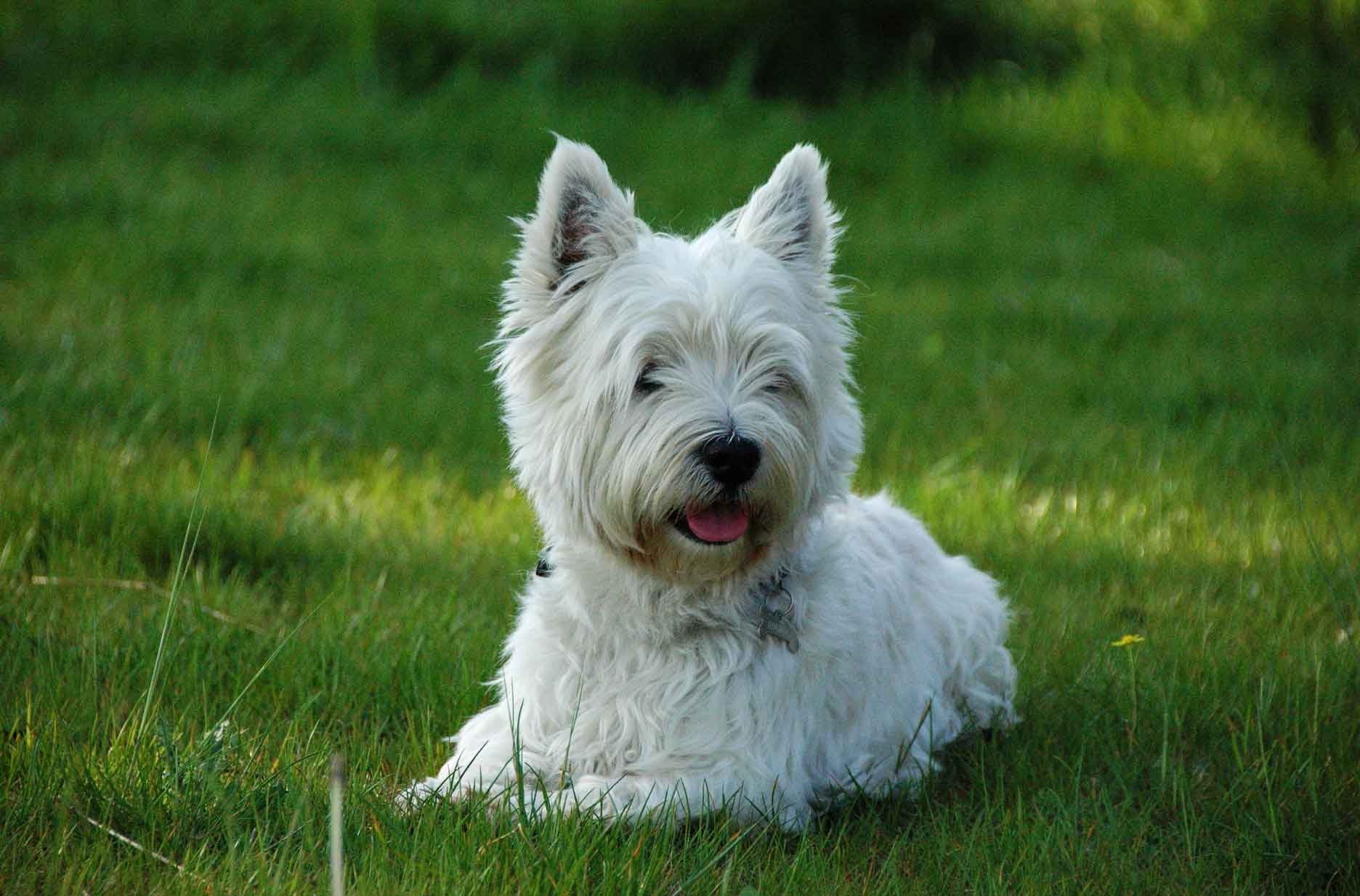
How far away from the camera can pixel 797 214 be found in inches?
160

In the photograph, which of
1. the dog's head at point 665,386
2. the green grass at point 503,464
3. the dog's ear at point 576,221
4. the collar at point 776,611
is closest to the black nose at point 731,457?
the dog's head at point 665,386

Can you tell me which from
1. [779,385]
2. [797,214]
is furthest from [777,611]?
[797,214]

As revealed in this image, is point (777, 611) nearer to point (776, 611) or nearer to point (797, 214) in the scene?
point (776, 611)

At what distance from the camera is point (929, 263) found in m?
10.1

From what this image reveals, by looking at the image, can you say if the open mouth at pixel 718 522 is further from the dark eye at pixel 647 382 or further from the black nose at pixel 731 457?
the dark eye at pixel 647 382

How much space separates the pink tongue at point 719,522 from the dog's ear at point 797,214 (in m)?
0.86

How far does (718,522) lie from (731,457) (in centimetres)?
19

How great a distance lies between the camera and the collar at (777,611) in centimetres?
374

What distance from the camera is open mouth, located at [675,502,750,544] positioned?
11.8 ft

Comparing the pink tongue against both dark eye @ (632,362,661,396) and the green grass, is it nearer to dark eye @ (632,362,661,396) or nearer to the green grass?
dark eye @ (632,362,661,396)

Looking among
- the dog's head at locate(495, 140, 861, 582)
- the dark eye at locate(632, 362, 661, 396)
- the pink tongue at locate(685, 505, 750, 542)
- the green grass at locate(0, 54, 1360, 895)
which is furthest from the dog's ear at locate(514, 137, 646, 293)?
the green grass at locate(0, 54, 1360, 895)

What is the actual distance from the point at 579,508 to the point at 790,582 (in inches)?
24.7

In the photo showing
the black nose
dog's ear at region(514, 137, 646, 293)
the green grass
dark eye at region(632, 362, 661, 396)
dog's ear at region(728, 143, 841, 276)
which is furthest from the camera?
dog's ear at region(728, 143, 841, 276)

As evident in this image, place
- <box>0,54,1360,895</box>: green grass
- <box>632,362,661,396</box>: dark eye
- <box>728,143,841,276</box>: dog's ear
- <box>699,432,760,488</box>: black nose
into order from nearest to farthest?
<box>0,54,1360,895</box>: green grass < <box>699,432,760,488</box>: black nose < <box>632,362,661,396</box>: dark eye < <box>728,143,841,276</box>: dog's ear
